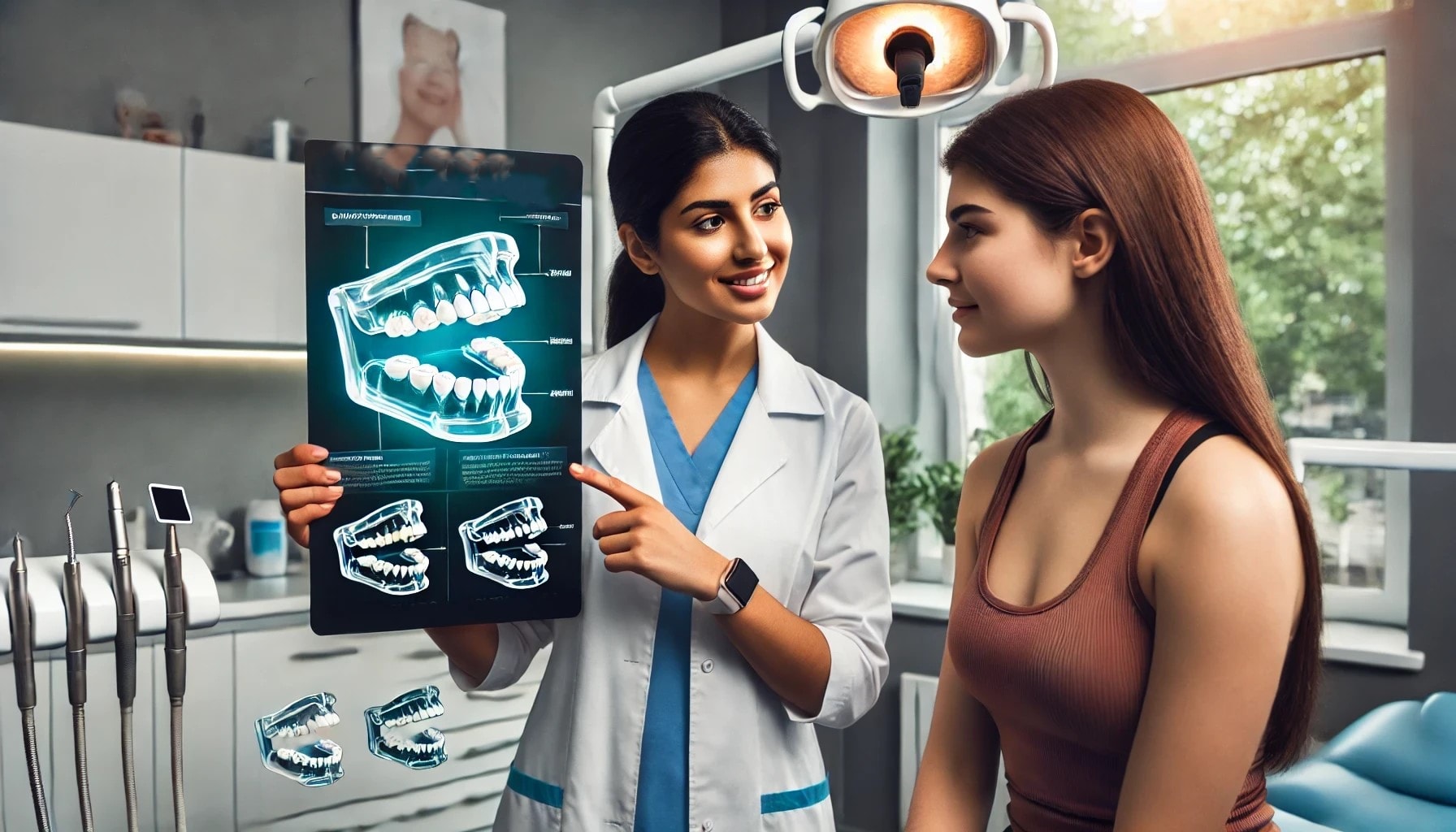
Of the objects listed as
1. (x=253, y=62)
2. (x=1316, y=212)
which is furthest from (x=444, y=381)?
(x=1316, y=212)

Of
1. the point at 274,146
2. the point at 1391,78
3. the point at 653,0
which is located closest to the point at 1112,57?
the point at 1391,78

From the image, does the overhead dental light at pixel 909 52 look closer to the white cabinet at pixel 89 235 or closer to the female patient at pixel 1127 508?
the female patient at pixel 1127 508

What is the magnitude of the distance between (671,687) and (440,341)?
447mm

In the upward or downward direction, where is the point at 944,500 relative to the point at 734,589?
downward

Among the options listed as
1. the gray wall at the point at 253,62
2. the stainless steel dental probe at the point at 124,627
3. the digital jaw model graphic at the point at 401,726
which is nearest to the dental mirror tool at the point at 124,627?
the stainless steel dental probe at the point at 124,627

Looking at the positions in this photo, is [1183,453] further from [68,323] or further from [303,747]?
[68,323]

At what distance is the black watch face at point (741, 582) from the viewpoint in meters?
1.12

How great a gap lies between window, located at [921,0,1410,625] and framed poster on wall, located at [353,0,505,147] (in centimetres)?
189

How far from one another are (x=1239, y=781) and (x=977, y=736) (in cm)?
28

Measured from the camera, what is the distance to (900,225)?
3.67 meters

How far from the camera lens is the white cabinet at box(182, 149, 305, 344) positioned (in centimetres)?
267

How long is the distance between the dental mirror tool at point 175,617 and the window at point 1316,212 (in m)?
2.43

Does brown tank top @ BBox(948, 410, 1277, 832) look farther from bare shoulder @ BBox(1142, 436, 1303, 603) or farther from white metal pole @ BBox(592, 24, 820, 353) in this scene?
white metal pole @ BBox(592, 24, 820, 353)

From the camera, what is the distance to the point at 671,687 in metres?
1.21
